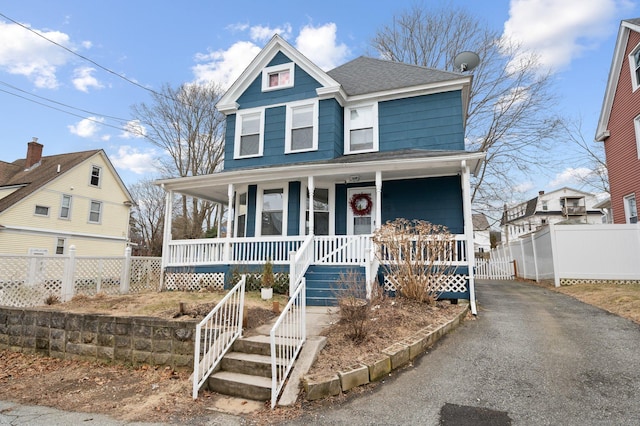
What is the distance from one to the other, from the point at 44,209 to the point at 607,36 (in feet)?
95.8

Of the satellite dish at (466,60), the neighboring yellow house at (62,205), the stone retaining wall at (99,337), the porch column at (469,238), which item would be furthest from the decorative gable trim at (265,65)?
the neighboring yellow house at (62,205)

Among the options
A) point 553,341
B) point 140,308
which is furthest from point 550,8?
point 140,308

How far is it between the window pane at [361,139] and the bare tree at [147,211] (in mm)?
25193

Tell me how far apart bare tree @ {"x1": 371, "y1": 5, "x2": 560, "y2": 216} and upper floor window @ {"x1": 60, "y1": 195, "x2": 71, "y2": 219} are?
22.0m

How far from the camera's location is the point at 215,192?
12664mm

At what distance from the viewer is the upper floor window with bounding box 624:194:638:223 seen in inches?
519

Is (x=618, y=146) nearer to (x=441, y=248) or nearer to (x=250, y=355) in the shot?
(x=441, y=248)

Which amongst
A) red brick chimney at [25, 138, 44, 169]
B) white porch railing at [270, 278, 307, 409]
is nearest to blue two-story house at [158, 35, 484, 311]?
white porch railing at [270, 278, 307, 409]

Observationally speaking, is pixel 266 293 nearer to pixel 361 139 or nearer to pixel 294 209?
pixel 294 209

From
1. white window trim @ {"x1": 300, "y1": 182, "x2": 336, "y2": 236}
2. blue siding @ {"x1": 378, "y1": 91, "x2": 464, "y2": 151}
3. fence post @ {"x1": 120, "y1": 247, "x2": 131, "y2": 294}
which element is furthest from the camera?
white window trim @ {"x1": 300, "y1": 182, "x2": 336, "y2": 236}

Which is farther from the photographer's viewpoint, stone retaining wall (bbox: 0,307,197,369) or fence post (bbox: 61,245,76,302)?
fence post (bbox: 61,245,76,302)

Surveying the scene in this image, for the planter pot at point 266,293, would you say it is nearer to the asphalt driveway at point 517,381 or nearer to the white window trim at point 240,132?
the asphalt driveway at point 517,381

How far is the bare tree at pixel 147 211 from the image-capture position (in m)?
31.9

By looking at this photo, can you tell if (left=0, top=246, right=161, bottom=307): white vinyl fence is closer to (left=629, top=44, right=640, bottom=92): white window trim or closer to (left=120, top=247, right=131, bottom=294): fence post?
(left=120, top=247, right=131, bottom=294): fence post
